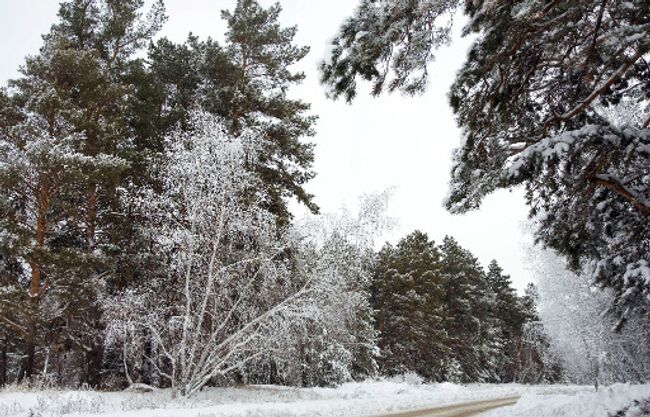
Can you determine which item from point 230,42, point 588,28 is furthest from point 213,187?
point 588,28

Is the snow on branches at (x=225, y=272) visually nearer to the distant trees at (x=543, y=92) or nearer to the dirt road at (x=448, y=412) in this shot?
the dirt road at (x=448, y=412)

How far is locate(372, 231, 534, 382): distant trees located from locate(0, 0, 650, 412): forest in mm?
10910

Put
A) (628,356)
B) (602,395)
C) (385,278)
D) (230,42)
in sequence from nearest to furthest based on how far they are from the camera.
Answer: (602,395) → (230,42) → (628,356) → (385,278)

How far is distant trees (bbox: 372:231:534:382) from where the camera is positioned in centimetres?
3972

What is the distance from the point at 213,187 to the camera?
14.9 m

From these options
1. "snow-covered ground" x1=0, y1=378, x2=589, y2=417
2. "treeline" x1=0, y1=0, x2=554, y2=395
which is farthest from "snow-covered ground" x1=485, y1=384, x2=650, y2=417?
"treeline" x1=0, y1=0, x2=554, y2=395

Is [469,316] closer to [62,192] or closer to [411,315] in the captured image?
[411,315]

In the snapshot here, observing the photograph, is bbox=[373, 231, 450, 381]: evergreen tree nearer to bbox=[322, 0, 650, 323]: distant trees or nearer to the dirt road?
the dirt road

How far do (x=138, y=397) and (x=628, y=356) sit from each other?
23.1m

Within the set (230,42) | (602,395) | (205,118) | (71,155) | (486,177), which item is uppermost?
(230,42)

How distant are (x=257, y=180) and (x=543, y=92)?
10173 mm

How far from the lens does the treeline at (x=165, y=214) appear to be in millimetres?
14188

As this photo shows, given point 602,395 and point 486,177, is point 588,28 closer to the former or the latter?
point 486,177

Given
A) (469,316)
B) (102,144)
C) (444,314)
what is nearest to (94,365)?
(102,144)
